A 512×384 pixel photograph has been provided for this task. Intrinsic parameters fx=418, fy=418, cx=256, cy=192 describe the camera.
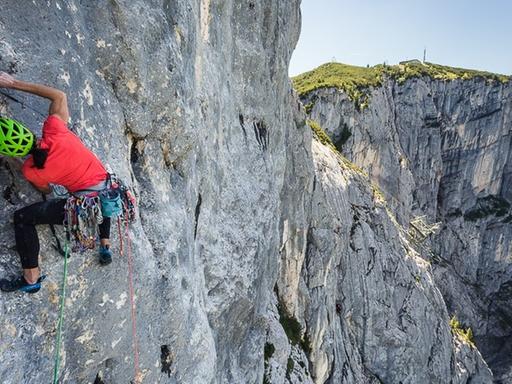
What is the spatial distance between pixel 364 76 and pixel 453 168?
114 ft

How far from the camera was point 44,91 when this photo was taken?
655 cm

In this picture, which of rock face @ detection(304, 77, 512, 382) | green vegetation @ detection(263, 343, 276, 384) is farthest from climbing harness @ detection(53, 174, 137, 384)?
rock face @ detection(304, 77, 512, 382)

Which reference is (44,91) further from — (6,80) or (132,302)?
(132,302)

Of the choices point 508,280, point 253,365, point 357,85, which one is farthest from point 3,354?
point 508,280

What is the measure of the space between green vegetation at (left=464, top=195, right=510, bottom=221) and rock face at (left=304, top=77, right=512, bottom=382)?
0.87 feet

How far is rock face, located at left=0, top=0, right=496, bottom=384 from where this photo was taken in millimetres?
7012

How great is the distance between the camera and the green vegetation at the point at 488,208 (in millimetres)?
107312

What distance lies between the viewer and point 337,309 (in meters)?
41.2

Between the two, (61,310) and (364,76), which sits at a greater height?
(364,76)

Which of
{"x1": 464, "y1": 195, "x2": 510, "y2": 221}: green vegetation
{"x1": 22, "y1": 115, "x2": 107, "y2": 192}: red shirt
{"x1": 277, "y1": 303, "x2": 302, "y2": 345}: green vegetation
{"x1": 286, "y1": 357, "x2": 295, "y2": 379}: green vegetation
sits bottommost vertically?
{"x1": 464, "y1": 195, "x2": 510, "y2": 221}: green vegetation

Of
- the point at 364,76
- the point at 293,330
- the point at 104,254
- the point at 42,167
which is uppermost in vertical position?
the point at 364,76

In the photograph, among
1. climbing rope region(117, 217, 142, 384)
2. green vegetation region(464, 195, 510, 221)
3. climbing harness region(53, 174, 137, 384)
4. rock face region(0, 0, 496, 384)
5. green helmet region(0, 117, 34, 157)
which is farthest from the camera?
green vegetation region(464, 195, 510, 221)

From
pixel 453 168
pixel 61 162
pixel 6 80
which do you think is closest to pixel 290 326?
pixel 61 162

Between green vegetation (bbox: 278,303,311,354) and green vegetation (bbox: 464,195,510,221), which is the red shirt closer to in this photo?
green vegetation (bbox: 278,303,311,354)
